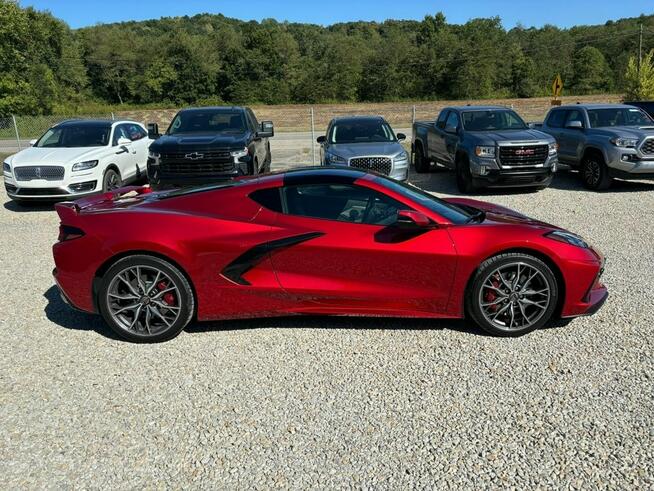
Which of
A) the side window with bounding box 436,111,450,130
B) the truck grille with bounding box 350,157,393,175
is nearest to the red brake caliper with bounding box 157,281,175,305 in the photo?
the truck grille with bounding box 350,157,393,175

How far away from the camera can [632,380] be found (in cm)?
374

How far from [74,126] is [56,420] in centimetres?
985

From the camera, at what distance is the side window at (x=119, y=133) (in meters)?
11.7

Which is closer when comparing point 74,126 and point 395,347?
point 395,347

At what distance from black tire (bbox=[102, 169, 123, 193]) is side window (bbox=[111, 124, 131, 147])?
737 millimetres

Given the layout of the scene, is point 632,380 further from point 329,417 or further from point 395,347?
point 329,417

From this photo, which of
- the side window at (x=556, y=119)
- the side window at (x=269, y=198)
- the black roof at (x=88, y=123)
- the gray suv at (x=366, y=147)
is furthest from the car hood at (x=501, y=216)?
the black roof at (x=88, y=123)

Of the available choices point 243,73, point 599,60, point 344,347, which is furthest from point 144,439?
point 599,60

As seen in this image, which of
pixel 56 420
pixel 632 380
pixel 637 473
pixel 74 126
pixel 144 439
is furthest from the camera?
pixel 74 126

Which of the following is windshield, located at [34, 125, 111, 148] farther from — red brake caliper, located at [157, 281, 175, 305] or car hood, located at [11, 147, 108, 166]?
red brake caliper, located at [157, 281, 175, 305]

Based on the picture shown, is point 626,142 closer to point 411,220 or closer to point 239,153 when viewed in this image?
point 239,153

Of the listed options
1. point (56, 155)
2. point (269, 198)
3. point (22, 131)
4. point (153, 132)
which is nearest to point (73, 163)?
point (56, 155)

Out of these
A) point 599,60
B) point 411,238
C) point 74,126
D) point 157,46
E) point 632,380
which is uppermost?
point 157,46

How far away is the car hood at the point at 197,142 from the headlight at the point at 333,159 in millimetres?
1678
